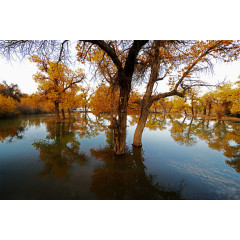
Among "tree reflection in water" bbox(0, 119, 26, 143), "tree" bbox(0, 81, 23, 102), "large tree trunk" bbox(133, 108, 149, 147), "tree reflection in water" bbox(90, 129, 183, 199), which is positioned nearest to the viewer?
"tree reflection in water" bbox(90, 129, 183, 199)

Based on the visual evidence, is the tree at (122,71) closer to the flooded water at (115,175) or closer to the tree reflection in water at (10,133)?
the flooded water at (115,175)

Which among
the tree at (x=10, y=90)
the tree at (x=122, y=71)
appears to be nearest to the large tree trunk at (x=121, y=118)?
the tree at (x=122, y=71)

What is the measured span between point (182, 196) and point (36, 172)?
5.83m

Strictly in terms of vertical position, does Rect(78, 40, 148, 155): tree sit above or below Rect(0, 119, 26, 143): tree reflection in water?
above

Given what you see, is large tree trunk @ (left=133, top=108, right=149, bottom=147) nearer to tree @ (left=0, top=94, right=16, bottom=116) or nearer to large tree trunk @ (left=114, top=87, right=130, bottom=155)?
large tree trunk @ (left=114, top=87, right=130, bottom=155)

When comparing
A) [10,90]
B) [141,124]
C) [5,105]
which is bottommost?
[141,124]

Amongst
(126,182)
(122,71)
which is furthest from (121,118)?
(126,182)

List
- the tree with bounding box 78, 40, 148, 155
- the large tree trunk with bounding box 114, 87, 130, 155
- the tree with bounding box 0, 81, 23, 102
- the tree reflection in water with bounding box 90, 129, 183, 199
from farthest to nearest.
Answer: the tree with bounding box 0, 81, 23, 102, the large tree trunk with bounding box 114, 87, 130, 155, the tree with bounding box 78, 40, 148, 155, the tree reflection in water with bounding box 90, 129, 183, 199

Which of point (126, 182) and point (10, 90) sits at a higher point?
point (10, 90)

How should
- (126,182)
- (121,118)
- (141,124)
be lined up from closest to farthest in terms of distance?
(126,182)
(121,118)
(141,124)

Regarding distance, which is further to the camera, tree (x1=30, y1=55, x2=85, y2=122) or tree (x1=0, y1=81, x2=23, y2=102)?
tree (x1=0, y1=81, x2=23, y2=102)

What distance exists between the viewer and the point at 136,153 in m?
6.11

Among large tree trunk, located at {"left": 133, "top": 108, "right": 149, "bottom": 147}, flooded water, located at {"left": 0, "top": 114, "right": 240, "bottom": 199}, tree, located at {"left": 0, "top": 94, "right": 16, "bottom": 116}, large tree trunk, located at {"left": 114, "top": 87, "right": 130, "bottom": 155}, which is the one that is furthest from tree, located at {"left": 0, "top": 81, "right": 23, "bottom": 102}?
large tree trunk, located at {"left": 133, "top": 108, "right": 149, "bottom": 147}

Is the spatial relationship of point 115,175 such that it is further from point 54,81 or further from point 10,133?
point 54,81
